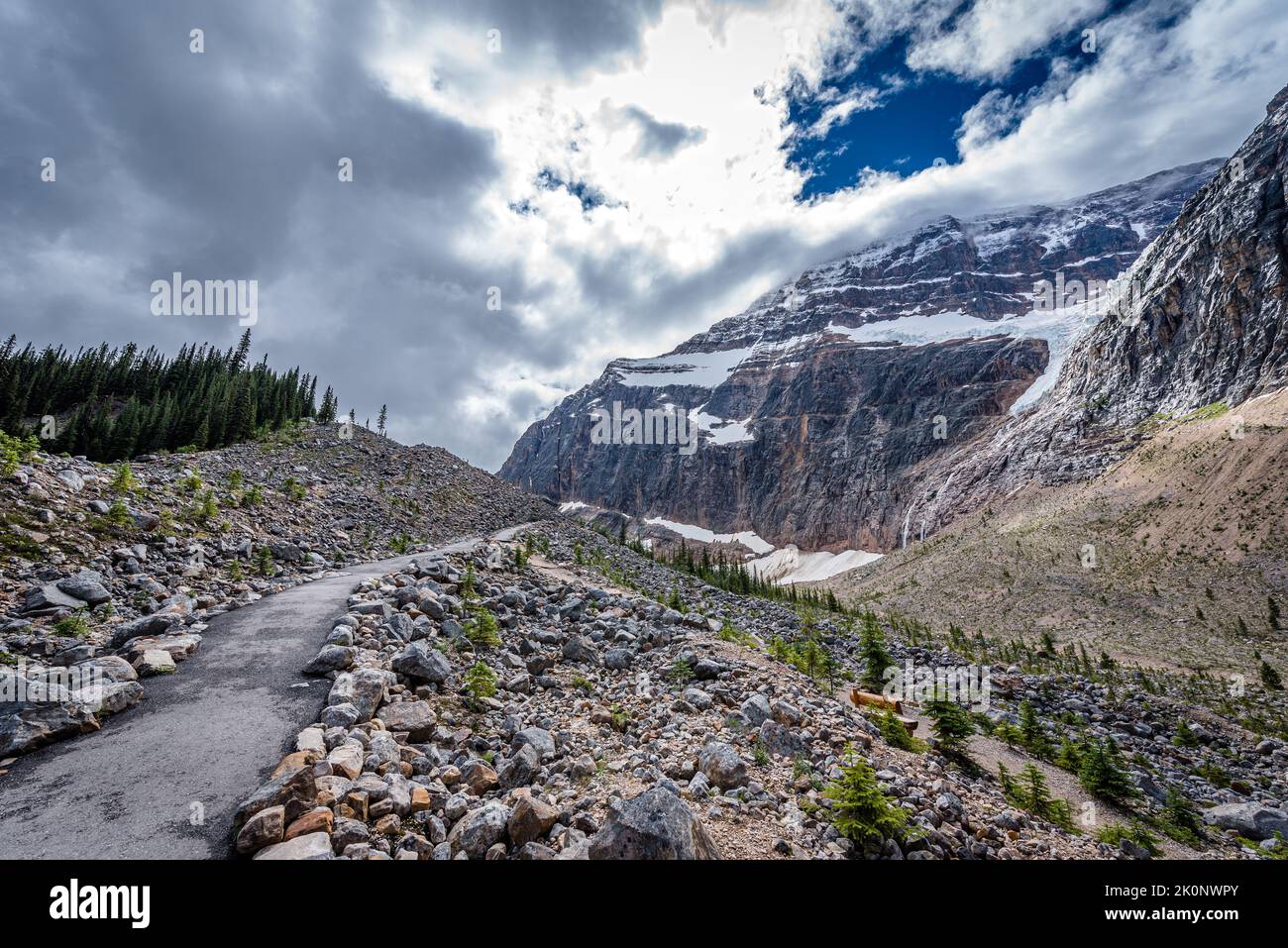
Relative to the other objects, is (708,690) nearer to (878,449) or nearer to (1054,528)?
(1054,528)

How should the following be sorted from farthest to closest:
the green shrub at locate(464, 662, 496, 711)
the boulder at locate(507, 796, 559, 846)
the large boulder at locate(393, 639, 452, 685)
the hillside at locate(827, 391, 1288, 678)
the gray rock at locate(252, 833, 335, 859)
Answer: the hillside at locate(827, 391, 1288, 678)
the large boulder at locate(393, 639, 452, 685)
the green shrub at locate(464, 662, 496, 711)
the boulder at locate(507, 796, 559, 846)
the gray rock at locate(252, 833, 335, 859)

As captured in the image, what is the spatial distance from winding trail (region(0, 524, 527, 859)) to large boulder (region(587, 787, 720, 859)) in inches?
125

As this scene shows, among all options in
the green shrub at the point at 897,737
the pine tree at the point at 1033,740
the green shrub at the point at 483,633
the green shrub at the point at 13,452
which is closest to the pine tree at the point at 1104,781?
the pine tree at the point at 1033,740

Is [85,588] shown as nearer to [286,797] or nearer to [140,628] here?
[140,628]

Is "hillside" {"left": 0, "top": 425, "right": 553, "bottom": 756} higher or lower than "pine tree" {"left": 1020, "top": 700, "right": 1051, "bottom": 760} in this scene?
higher

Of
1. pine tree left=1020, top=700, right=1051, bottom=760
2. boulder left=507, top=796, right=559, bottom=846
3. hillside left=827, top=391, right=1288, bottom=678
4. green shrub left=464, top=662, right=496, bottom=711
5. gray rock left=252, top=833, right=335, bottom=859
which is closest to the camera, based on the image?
gray rock left=252, top=833, right=335, bottom=859

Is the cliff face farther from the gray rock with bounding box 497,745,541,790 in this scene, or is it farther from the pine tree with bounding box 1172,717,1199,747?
the gray rock with bounding box 497,745,541,790

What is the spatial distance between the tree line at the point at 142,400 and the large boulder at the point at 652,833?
47706mm

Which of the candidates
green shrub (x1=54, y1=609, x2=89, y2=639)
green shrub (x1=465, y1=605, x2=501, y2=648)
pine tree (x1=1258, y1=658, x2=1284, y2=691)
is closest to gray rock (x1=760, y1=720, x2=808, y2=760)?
green shrub (x1=465, y1=605, x2=501, y2=648)

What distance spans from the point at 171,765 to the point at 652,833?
17.8ft

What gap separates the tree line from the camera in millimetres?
48500

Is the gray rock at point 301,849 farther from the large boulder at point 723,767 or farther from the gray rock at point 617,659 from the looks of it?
the gray rock at point 617,659

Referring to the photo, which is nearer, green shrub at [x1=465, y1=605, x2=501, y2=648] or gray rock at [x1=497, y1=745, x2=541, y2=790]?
gray rock at [x1=497, y1=745, x2=541, y2=790]

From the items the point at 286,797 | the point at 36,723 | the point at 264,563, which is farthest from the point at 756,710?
the point at 264,563
